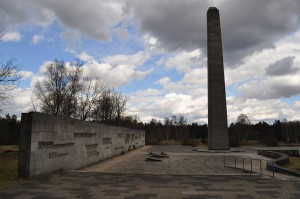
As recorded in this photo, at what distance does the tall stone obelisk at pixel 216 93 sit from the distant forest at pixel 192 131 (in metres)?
16.1

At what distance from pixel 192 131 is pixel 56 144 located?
94.1 metres

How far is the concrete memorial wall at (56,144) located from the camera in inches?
400

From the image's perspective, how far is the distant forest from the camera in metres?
58.0

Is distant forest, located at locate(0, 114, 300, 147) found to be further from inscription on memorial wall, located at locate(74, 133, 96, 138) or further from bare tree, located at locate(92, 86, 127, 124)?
inscription on memorial wall, located at locate(74, 133, 96, 138)

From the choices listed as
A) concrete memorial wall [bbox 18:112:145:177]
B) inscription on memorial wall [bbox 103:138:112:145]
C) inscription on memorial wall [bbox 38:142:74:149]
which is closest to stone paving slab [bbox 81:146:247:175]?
concrete memorial wall [bbox 18:112:145:177]

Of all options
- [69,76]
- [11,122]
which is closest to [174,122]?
[11,122]

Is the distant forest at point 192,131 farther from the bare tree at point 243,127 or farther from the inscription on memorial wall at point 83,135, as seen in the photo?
the inscription on memorial wall at point 83,135

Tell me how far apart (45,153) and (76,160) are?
3.60 meters

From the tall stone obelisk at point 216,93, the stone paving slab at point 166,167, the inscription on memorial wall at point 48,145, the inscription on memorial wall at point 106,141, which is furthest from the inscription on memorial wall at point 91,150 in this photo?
the tall stone obelisk at point 216,93

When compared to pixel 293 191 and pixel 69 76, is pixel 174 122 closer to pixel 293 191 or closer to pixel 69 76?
pixel 69 76

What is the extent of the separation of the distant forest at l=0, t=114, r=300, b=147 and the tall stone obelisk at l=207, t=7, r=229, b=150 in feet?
52.8

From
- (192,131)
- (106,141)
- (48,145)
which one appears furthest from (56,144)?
(192,131)

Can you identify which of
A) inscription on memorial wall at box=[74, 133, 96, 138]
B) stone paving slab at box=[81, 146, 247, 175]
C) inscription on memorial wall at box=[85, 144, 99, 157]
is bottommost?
stone paving slab at box=[81, 146, 247, 175]

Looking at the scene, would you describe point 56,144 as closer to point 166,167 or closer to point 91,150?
point 91,150
